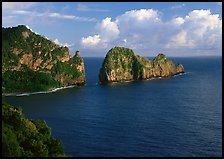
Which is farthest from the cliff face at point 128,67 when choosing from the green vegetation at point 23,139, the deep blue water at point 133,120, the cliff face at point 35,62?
the green vegetation at point 23,139

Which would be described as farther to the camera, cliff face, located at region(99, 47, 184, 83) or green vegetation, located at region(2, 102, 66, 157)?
cliff face, located at region(99, 47, 184, 83)

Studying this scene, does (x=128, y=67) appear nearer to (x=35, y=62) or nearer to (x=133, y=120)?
(x=35, y=62)

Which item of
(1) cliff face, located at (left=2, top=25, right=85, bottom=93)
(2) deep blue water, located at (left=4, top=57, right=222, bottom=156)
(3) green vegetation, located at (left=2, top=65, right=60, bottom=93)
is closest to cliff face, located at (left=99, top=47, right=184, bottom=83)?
(1) cliff face, located at (left=2, top=25, right=85, bottom=93)

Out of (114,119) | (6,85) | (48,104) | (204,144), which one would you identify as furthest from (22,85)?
(204,144)

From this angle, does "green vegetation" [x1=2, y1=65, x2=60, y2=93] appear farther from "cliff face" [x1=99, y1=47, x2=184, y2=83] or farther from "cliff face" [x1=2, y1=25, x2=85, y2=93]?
"cliff face" [x1=99, y1=47, x2=184, y2=83]

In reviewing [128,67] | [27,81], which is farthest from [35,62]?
[128,67]

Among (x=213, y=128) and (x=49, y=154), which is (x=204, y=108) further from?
(x=49, y=154)
